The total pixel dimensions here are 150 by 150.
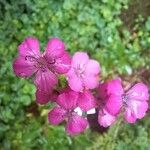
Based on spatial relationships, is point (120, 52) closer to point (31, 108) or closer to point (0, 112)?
point (31, 108)

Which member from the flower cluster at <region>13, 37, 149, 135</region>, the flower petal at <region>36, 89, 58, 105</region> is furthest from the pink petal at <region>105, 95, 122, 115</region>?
the flower petal at <region>36, 89, 58, 105</region>

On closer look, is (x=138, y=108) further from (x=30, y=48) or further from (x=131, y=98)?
(x=30, y=48)

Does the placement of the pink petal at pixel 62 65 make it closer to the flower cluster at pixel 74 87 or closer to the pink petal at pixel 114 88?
the flower cluster at pixel 74 87

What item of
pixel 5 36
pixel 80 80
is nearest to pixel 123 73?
pixel 5 36

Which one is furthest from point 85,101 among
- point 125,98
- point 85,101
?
point 125,98

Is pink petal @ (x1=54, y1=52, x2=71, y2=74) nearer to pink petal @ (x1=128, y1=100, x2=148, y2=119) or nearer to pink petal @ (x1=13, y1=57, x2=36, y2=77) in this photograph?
pink petal @ (x1=13, y1=57, x2=36, y2=77)

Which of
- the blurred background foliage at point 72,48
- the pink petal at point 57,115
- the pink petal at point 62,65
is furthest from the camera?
the blurred background foliage at point 72,48

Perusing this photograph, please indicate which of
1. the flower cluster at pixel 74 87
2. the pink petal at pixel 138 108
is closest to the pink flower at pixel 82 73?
the flower cluster at pixel 74 87
